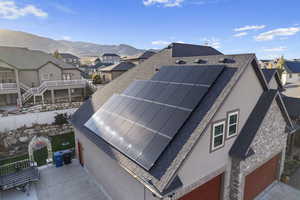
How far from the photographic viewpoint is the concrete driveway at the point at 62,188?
812cm

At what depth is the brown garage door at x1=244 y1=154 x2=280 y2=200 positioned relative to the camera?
7674mm

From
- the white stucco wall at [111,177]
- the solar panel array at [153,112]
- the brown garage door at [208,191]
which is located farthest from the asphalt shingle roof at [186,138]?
the brown garage door at [208,191]

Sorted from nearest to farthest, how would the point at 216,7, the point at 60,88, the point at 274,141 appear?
the point at 274,141, the point at 216,7, the point at 60,88

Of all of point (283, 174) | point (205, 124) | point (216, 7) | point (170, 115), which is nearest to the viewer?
point (205, 124)

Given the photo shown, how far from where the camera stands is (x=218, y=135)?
570cm

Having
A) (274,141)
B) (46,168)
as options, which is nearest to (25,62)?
(46,168)

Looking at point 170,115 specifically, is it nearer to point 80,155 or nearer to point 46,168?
point 80,155

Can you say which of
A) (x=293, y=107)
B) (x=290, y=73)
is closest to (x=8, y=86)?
(x=293, y=107)

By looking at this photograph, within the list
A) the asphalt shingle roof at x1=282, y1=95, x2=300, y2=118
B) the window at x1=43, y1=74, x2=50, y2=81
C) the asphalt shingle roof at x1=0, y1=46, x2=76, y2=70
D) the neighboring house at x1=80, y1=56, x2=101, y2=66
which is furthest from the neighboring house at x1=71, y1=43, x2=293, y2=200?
the neighboring house at x1=80, y1=56, x2=101, y2=66

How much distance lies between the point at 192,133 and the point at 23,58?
3358 cm

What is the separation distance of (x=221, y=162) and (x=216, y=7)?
13.9 metres

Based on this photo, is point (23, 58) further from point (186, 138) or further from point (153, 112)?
point (186, 138)

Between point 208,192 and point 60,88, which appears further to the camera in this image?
point 60,88

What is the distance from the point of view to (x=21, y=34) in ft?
641
